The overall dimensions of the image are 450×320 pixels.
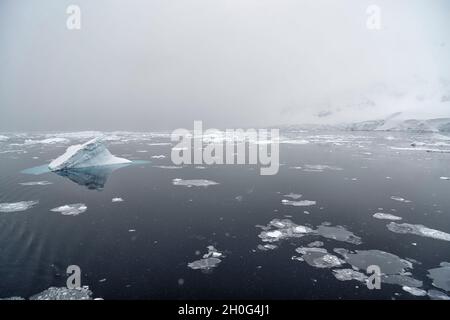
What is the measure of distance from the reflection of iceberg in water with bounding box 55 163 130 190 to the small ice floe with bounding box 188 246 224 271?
8.25 metres

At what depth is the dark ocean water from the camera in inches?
211

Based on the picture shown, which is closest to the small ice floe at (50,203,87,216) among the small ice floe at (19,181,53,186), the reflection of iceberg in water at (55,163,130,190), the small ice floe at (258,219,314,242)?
the reflection of iceberg in water at (55,163,130,190)

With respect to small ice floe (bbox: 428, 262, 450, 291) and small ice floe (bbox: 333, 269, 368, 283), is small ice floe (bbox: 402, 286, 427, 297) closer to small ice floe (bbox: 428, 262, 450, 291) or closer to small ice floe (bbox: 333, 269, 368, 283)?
small ice floe (bbox: 428, 262, 450, 291)

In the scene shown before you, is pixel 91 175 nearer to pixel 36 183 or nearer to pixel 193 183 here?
pixel 36 183

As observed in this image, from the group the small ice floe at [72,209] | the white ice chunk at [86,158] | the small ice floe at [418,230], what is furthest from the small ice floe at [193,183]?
the small ice floe at [418,230]

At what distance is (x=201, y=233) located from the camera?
7.75 metres

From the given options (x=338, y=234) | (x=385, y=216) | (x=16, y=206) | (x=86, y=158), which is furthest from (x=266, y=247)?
(x=86, y=158)

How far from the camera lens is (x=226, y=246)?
6988 millimetres

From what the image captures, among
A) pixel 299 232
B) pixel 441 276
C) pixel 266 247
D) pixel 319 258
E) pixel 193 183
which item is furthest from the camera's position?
pixel 193 183

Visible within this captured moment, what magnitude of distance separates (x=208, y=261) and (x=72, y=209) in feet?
19.9

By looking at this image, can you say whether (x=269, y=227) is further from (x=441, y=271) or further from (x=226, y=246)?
(x=441, y=271)
